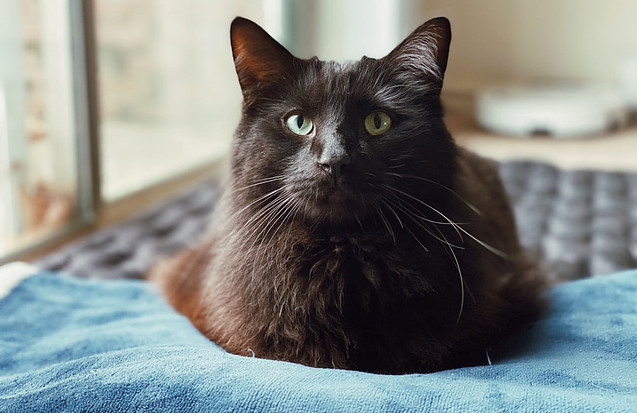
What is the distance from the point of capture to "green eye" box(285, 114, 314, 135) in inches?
40.9

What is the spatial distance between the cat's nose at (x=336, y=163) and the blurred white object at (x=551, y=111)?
2730mm

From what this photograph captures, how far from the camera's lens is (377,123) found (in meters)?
1.03

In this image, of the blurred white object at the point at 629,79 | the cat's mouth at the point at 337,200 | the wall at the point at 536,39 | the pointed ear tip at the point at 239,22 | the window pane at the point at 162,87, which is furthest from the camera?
the wall at the point at 536,39

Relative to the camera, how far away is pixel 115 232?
195cm

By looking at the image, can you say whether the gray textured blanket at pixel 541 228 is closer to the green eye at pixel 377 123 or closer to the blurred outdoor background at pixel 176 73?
the blurred outdoor background at pixel 176 73

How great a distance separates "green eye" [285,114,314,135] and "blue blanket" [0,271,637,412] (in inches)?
13.8

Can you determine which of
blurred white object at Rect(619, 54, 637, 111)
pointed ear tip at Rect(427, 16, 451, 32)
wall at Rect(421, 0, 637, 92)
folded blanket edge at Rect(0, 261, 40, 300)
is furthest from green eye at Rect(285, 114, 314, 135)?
blurred white object at Rect(619, 54, 637, 111)

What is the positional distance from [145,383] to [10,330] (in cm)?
53

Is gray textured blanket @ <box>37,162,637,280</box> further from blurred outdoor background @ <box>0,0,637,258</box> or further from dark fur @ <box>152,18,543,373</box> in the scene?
dark fur @ <box>152,18,543,373</box>

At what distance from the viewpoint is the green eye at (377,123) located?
1.02m

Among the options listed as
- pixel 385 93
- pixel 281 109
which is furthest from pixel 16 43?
pixel 385 93

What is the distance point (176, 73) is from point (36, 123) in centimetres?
91

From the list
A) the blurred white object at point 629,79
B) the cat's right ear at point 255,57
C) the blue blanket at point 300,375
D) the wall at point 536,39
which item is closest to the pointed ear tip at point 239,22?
the cat's right ear at point 255,57

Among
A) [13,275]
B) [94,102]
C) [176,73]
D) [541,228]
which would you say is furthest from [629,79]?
[13,275]
